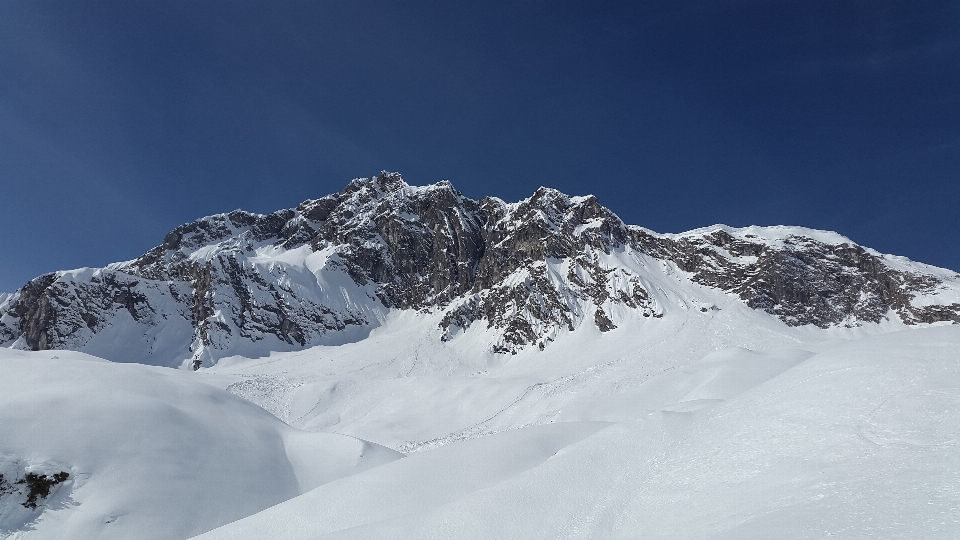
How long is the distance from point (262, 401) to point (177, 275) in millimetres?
73446

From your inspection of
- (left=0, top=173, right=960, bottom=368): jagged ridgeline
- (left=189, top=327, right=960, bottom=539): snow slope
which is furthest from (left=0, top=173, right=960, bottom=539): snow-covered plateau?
(left=0, top=173, right=960, bottom=368): jagged ridgeline

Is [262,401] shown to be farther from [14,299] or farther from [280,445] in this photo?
[14,299]

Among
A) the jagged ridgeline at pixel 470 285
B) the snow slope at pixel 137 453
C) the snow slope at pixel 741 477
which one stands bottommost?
the snow slope at pixel 741 477

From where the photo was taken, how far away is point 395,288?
10856cm

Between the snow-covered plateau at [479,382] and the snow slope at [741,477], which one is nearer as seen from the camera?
the snow slope at [741,477]

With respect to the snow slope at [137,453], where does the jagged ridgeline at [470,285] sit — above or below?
above

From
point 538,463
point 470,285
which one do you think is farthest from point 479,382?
point 470,285

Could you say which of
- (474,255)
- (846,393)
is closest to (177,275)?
(474,255)

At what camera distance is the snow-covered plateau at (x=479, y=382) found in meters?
8.17

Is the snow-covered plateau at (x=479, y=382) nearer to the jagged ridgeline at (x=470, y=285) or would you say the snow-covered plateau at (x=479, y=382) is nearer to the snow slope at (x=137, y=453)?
the snow slope at (x=137, y=453)

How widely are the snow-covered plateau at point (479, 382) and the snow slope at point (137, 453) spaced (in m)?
0.08

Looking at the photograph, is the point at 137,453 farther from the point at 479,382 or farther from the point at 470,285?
the point at 470,285

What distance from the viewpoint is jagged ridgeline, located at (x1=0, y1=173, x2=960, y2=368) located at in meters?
76.0

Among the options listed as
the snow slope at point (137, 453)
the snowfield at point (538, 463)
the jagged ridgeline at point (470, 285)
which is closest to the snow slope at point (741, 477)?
the snowfield at point (538, 463)
